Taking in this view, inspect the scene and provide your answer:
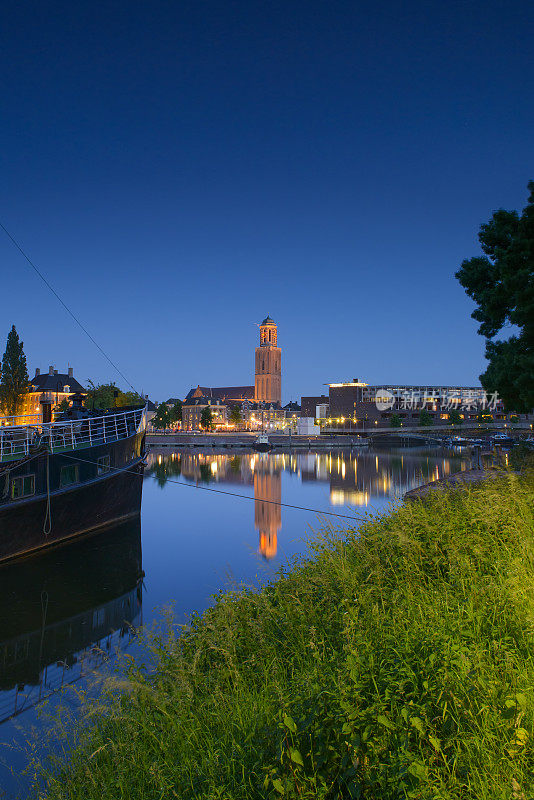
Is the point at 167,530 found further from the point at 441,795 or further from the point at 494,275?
the point at 441,795

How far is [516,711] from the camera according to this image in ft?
12.0

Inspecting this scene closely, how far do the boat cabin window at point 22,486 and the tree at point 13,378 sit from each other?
66.5 m

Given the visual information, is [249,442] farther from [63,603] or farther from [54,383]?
[63,603]

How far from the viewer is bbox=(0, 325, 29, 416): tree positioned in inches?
2970

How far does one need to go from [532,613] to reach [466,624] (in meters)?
0.66

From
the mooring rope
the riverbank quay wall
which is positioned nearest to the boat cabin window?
the mooring rope

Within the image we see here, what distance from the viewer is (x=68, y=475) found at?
1834cm

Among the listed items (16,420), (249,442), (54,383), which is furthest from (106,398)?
(54,383)

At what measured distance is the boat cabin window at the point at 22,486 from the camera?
15.5 meters

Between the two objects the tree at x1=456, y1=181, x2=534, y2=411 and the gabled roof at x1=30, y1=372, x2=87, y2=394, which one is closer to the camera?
the tree at x1=456, y1=181, x2=534, y2=411

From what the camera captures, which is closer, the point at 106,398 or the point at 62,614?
the point at 62,614

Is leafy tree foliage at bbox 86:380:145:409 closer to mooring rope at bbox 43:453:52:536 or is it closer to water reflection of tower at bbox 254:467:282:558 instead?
water reflection of tower at bbox 254:467:282:558

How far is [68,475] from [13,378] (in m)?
65.5

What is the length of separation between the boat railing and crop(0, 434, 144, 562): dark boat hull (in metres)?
0.59
